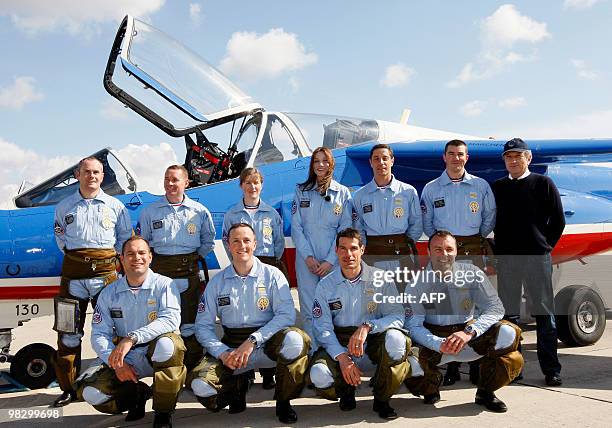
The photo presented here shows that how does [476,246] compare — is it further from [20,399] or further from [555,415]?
[20,399]

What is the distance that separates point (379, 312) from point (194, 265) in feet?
5.18

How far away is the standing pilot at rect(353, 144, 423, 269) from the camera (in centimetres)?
444

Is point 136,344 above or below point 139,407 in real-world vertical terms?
above

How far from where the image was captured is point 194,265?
4.48 metres

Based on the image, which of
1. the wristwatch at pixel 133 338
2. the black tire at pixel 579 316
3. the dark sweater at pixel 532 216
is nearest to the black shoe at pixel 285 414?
the wristwatch at pixel 133 338

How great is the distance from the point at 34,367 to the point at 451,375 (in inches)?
140

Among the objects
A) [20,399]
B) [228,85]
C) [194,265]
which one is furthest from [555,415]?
[228,85]

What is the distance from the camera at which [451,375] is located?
439 cm

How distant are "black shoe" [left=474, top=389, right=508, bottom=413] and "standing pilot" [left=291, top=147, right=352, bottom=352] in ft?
4.82

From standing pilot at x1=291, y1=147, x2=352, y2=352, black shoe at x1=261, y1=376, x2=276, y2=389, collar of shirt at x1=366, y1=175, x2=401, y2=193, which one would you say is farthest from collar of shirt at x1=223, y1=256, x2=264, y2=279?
collar of shirt at x1=366, y1=175, x2=401, y2=193

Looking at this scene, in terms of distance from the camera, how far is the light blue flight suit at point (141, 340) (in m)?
3.39

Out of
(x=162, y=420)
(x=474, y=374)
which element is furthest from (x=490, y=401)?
(x=162, y=420)

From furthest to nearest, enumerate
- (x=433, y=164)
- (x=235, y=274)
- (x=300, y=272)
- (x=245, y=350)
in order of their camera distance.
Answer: (x=433, y=164) < (x=300, y=272) < (x=235, y=274) < (x=245, y=350)

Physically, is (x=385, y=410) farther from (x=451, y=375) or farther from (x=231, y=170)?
(x=231, y=170)
